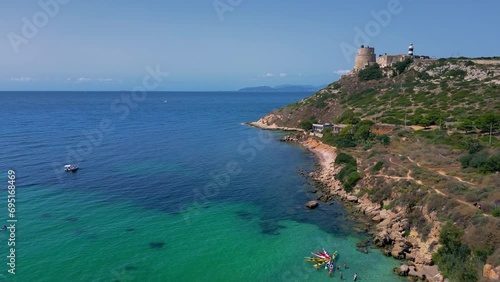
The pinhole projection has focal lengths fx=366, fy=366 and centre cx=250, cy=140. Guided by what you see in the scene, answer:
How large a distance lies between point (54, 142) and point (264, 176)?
1922 inches

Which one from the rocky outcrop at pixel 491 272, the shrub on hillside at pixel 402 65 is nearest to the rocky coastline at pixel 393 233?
the rocky outcrop at pixel 491 272

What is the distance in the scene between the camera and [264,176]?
176ft

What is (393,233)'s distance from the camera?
32156mm

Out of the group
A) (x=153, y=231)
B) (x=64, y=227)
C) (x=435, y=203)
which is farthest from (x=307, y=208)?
(x=64, y=227)

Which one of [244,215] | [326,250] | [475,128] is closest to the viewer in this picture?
[326,250]

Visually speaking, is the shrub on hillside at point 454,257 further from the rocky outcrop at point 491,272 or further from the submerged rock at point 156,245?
the submerged rock at point 156,245

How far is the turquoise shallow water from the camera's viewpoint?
2766cm

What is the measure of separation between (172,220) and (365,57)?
10386 cm

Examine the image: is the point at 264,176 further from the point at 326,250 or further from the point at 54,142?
the point at 54,142

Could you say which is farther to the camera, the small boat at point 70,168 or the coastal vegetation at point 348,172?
the small boat at point 70,168

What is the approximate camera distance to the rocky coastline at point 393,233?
26.7m

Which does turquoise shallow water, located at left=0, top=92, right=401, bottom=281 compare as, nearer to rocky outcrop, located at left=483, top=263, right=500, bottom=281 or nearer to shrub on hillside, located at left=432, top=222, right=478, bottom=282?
shrub on hillside, located at left=432, top=222, right=478, bottom=282

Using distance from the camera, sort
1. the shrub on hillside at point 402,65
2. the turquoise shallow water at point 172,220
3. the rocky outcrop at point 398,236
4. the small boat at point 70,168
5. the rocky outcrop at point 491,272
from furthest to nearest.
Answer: the shrub on hillside at point 402,65 → the small boat at point 70,168 → the turquoise shallow water at point 172,220 → the rocky outcrop at point 398,236 → the rocky outcrop at point 491,272

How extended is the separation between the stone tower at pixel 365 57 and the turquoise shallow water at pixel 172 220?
69226 millimetres
